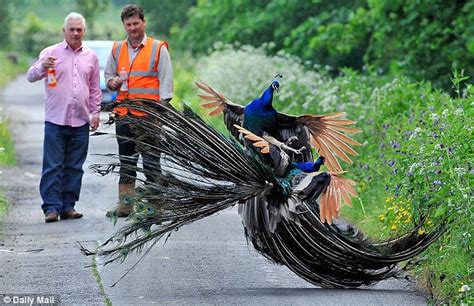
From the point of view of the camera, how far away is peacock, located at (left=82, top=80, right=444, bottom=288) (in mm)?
8336

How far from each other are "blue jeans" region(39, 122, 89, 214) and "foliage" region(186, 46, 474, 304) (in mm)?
2775

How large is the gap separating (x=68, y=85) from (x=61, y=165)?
2.65 feet

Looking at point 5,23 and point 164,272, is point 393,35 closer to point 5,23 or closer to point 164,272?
point 164,272

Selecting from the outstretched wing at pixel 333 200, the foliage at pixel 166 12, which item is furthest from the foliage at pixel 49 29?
the outstretched wing at pixel 333 200

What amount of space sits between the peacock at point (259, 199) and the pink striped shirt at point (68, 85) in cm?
319

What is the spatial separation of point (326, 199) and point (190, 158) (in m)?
0.98

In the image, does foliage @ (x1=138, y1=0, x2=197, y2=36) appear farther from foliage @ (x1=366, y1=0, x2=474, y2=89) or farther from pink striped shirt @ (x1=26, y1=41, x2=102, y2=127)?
pink striped shirt @ (x1=26, y1=41, x2=102, y2=127)

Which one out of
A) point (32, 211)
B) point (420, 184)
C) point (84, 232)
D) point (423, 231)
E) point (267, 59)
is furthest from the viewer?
point (267, 59)

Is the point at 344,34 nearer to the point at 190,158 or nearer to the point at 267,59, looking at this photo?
the point at 267,59

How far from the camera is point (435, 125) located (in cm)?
1009

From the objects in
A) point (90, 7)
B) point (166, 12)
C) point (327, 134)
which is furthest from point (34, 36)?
point (327, 134)

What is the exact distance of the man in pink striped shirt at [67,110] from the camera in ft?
39.2

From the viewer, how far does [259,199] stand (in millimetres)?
8602

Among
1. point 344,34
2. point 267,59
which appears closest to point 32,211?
Result: point 344,34
